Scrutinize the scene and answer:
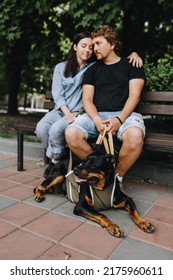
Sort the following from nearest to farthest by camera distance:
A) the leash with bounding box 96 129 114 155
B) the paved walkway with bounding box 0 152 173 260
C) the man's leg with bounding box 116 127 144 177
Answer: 1. the paved walkway with bounding box 0 152 173 260
2. the leash with bounding box 96 129 114 155
3. the man's leg with bounding box 116 127 144 177

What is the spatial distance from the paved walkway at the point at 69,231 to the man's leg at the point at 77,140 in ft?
1.84

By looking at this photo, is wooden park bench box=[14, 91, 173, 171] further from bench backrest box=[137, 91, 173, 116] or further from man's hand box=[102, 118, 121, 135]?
man's hand box=[102, 118, 121, 135]

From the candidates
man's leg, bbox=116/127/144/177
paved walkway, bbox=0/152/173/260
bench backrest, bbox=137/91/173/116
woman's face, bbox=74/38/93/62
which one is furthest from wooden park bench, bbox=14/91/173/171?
woman's face, bbox=74/38/93/62

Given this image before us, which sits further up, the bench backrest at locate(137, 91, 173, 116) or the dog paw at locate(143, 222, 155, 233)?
the bench backrest at locate(137, 91, 173, 116)

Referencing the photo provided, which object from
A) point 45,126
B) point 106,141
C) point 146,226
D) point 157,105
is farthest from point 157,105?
point 146,226

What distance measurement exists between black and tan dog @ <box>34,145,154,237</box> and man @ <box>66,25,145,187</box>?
1.42 feet

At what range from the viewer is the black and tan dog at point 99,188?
2.46 m

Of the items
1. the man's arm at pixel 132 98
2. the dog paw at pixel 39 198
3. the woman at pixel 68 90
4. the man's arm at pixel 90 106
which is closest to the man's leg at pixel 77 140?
the man's arm at pixel 90 106

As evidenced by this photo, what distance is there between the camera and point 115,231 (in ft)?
7.68

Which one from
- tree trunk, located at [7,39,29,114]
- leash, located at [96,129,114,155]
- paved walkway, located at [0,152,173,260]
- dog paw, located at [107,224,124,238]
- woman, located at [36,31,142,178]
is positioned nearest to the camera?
paved walkway, located at [0,152,173,260]

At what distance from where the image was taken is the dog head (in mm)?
2469

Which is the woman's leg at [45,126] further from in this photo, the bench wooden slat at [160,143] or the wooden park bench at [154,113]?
the bench wooden slat at [160,143]

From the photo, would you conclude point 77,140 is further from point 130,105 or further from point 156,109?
point 156,109

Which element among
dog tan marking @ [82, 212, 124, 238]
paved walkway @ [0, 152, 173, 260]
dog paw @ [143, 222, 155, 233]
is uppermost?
dog tan marking @ [82, 212, 124, 238]
